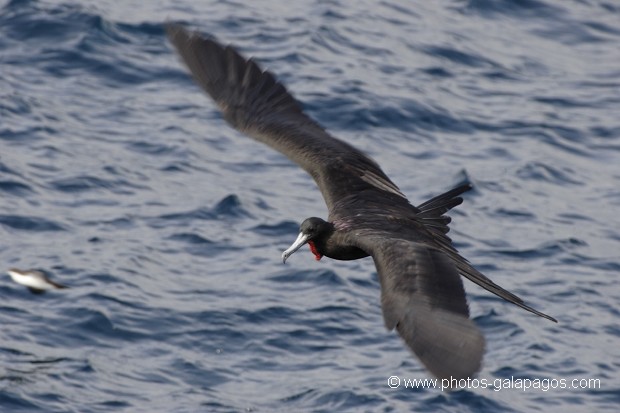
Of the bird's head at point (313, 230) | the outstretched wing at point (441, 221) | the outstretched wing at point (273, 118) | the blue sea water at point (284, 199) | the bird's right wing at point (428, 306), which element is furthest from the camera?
the blue sea water at point (284, 199)

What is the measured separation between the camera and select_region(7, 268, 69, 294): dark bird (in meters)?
11.5

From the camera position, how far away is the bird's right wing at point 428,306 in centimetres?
744

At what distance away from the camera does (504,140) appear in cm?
1526

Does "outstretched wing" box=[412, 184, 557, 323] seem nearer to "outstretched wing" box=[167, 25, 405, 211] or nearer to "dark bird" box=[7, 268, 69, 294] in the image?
"outstretched wing" box=[167, 25, 405, 211]

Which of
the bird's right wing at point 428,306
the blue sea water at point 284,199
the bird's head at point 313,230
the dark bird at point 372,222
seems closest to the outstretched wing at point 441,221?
the dark bird at point 372,222

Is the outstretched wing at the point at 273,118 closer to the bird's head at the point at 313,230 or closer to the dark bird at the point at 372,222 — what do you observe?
the dark bird at the point at 372,222

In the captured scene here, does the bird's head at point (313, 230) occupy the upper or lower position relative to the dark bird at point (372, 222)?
lower

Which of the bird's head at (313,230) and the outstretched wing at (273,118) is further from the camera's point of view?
the outstretched wing at (273,118)

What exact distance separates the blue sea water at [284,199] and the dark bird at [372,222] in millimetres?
1773

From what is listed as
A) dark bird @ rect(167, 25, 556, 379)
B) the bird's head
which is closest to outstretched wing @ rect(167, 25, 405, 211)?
dark bird @ rect(167, 25, 556, 379)

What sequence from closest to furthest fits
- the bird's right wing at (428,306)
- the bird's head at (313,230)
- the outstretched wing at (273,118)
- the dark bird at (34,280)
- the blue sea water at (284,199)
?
1. the bird's right wing at (428,306)
2. the bird's head at (313,230)
3. the outstretched wing at (273,118)
4. the blue sea water at (284,199)
5. the dark bird at (34,280)

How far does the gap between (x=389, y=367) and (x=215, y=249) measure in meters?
2.37

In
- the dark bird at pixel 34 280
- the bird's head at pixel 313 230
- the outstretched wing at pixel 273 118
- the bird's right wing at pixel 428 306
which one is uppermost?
the outstretched wing at pixel 273 118

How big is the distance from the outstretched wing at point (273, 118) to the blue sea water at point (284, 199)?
5.79 ft
